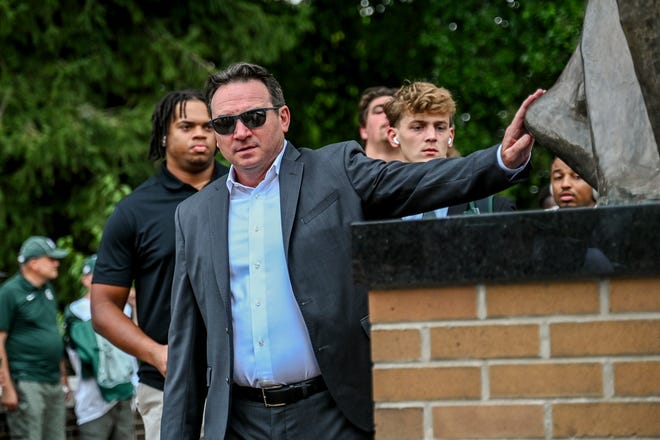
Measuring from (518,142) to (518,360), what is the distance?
0.84 metres

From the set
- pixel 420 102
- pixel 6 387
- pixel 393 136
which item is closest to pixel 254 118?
pixel 420 102

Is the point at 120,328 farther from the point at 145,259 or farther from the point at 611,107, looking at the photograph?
the point at 611,107

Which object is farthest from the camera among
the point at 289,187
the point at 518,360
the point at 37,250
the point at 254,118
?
the point at 37,250

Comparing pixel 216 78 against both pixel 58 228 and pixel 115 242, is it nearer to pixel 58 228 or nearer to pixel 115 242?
pixel 115 242

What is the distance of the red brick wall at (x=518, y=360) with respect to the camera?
3008 mm

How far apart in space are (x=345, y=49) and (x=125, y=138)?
6959 mm

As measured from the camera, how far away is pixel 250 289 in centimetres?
415

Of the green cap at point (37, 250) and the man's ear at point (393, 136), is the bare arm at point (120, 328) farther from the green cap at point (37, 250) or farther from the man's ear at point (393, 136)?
the green cap at point (37, 250)

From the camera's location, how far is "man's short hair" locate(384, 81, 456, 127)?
5.64 metres

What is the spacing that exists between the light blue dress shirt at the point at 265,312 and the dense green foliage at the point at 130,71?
1377 centimetres

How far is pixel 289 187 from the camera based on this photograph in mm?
4207

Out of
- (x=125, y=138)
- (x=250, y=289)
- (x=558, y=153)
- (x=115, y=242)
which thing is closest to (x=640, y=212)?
(x=558, y=153)

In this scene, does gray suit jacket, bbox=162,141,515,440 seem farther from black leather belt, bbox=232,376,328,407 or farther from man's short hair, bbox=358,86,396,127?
man's short hair, bbox=358,86,396,127

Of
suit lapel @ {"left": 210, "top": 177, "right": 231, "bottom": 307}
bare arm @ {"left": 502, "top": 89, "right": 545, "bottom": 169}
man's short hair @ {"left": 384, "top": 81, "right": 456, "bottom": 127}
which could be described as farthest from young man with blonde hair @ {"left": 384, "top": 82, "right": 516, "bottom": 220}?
bare arm @ {"left": 502, "top": 89, "right": 545, "bottom": 169}
